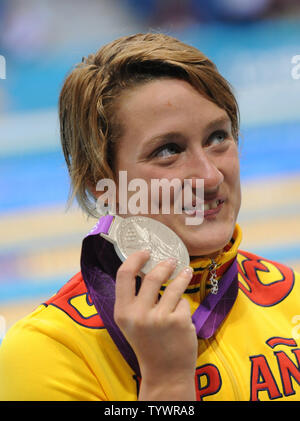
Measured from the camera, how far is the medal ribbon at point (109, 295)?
1.18 meters

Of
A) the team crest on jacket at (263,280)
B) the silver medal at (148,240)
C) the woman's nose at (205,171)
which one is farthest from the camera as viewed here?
the team crest on jacket at (263,280)

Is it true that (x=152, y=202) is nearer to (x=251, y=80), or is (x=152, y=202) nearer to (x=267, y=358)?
(x=267, y=358)

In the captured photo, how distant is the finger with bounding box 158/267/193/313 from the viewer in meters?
1.02

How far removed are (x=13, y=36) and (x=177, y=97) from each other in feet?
6.87

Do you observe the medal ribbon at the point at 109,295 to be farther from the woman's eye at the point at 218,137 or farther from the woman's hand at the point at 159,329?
the woman's eye at the point at 218,137

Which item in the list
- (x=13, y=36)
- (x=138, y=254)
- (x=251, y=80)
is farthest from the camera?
(x=251, y=80)

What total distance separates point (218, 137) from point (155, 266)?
42 centimetres

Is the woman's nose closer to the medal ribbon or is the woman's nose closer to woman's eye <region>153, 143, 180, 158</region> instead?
woman's eye <region>153, 143, 180, 158</region>

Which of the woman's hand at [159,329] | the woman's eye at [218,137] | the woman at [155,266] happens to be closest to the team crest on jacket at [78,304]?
the woman at [155,266]

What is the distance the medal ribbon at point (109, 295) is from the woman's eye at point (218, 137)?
34 cm

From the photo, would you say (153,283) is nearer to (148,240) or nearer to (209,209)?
(148,240)

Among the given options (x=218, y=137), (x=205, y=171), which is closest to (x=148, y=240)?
(x=205, y=171)

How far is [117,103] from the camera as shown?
131cm
